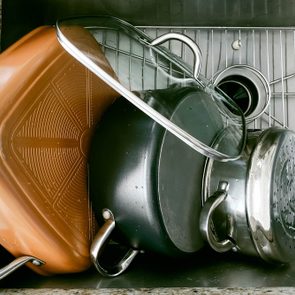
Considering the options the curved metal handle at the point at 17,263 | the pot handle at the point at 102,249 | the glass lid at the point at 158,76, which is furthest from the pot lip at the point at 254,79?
the curved metal handle at the point at 17,263

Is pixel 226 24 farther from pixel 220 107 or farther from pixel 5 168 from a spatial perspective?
pixel 5 168

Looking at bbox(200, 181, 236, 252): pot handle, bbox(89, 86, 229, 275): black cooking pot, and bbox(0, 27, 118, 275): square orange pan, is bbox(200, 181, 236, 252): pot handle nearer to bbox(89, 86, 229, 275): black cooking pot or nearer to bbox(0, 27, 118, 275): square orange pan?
bbox(89, 86, 229, 275): black cooking pot

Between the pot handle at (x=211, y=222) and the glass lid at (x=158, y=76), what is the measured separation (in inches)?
2.6

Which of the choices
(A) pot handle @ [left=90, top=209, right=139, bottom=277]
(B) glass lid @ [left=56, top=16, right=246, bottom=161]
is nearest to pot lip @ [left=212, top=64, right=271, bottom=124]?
(B) glass lid @ [left=56, top=16, right=246, bottom=161]

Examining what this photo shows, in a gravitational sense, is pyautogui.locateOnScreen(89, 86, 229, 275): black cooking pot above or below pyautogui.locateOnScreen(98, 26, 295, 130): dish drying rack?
below

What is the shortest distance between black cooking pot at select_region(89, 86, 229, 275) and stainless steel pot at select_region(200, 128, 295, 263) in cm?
4

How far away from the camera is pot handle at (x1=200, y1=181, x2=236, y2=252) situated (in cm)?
61

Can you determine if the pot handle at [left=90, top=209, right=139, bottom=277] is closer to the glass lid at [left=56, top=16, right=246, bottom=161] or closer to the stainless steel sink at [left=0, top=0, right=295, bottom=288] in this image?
the stainless steel sink at [left=0, top=0, right=295, bottom=288]

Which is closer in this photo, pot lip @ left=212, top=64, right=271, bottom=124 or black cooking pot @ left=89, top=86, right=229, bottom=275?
black cooking pot @ left=89, top=86, right=229, bottom=275

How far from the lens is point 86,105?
0.72 m

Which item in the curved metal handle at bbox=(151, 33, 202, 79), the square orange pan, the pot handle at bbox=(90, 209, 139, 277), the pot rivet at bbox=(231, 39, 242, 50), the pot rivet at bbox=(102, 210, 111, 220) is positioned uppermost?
the pot rivet at bbox=(231, 39, 242, 50)

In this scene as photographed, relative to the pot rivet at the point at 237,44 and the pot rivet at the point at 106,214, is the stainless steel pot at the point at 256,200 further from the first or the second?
the pot rivet at the point at 237,44

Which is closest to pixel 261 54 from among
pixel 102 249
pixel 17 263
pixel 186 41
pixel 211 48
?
pixel 211 48

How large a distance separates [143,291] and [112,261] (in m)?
0.18
